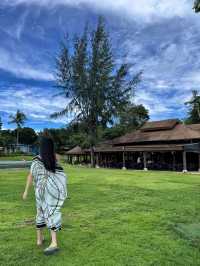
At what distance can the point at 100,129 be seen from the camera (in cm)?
3794

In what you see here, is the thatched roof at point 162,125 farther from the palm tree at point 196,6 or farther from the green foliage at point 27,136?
the green foliage at point 27,136

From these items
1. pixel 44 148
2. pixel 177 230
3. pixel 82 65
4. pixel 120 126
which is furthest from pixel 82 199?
pixel 120 126

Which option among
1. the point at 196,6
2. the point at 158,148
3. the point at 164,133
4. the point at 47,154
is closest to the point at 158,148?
the point at 158,148

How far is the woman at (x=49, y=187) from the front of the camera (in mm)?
4500

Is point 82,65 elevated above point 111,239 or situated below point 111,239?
above

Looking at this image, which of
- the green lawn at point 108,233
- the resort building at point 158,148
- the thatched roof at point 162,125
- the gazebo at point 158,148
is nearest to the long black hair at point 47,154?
the green lawn at point 108,233

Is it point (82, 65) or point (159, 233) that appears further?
point (82, 65)

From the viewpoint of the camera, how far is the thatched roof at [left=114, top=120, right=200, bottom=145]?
30.9 metres

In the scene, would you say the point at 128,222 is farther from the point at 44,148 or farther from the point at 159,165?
the point at 159,165

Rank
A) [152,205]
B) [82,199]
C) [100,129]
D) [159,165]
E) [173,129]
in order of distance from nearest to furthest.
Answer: [152,205] → [82,199] → [159,165] → [173,129] → [100,129]

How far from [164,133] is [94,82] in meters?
9.78

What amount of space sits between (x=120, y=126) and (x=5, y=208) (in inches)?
1539

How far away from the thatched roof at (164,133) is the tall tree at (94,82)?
3.72 metres

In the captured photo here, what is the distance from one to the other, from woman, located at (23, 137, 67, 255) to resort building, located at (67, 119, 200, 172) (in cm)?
2409
